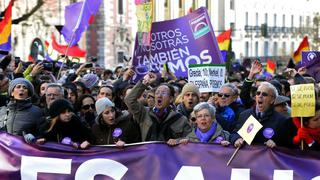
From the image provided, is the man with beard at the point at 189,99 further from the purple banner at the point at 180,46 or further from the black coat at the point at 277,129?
the purple banner at the point at 180,46

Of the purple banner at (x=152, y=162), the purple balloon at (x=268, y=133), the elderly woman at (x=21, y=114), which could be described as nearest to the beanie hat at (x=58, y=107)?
the elderly woman at (x=21, y=114)

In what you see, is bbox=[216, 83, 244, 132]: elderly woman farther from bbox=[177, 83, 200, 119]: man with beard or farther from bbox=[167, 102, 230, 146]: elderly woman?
bbox=[167, 102, 230, 146]: elderly woman

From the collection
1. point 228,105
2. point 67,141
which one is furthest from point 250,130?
point 228,105

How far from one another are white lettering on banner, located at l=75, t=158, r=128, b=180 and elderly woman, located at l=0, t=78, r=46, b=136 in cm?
72

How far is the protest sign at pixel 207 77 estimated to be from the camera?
10836mm

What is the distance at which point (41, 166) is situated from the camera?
7992mm

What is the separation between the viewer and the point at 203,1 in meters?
46.5

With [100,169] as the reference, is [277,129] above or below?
above

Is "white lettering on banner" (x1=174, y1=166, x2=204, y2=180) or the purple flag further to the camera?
the purple flag

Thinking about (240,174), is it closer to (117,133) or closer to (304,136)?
(304,136)

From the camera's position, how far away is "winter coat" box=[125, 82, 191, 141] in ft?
27.8

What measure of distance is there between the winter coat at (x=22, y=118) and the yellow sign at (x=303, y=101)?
249 centimetres

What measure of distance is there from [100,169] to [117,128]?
69 centimetres

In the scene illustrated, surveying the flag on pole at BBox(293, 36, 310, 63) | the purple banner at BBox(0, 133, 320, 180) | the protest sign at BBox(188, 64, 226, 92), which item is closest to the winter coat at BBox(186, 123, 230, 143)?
the purple banner at BBox(0, 133, 320, 180)
